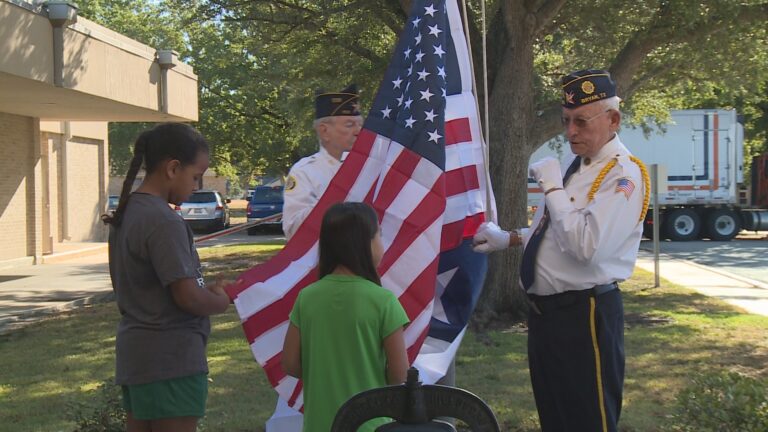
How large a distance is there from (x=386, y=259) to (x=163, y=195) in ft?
3.68

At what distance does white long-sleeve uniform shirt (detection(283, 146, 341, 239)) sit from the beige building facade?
8.55 meters

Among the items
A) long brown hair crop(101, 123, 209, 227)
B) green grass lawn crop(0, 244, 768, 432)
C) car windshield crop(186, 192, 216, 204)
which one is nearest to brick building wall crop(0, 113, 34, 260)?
green grass lawn crop(0, 244, 768, 432)

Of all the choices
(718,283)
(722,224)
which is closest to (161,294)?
(718,283)

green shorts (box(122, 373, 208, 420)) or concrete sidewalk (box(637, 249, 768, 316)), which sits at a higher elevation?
green shorts (box(122, 373, 208, 420))

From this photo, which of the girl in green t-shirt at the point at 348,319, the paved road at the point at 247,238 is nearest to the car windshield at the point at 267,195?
the paved road at the point at 247,238

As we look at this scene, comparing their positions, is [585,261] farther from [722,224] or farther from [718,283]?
[722,224]

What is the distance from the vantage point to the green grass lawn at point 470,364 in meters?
6.06

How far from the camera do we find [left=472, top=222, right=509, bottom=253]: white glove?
371 centimetres

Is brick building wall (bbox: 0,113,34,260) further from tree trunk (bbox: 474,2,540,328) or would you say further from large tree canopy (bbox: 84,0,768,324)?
tree trunk (bbox: 474,2,540,328)

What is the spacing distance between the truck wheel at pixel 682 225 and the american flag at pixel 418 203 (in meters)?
23.3

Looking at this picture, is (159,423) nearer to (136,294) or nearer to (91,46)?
(136,294)

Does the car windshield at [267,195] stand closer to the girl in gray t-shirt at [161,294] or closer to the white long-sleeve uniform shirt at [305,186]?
the white long-sleeve uniform shirt at [305,186]

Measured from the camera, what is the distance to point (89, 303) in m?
12.6

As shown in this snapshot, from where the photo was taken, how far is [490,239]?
3.71m
